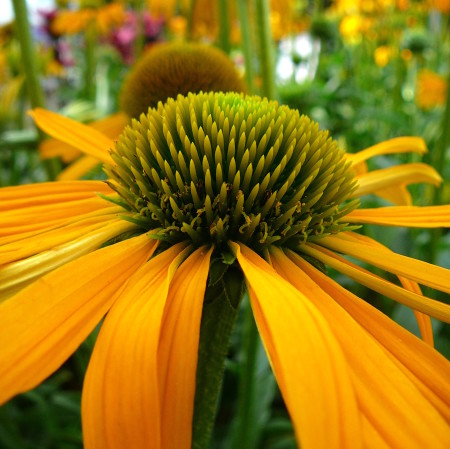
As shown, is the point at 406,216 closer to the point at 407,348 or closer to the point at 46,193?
the point at 407,348

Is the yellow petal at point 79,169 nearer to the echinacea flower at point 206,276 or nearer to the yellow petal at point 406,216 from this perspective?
the echinacea flower at point 206,276

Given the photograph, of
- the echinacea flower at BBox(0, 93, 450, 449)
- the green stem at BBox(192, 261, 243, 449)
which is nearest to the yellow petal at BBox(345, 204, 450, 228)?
the echinacea flower at BBox(0, 93, 450, 449)

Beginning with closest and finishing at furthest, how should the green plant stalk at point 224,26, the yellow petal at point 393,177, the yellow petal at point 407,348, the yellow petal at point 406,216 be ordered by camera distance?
1. the yellow petal at point 407,348
2. the yellow petal at point 406,216
3. the yellow petal at point 393,177
4. the green plant stalk at point 224,26

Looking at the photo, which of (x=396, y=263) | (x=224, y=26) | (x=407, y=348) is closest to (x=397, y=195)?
(x=396, y=263)

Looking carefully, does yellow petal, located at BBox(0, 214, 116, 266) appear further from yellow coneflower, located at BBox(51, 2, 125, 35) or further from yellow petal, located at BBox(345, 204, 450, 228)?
yellow coneflower, located at BBox(51, 2, 125, 35)

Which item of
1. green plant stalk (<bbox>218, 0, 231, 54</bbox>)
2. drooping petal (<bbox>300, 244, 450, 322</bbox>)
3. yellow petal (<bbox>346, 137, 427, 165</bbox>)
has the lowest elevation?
drooping petal (<bbox>300, 244, 450, 322</bbox>)

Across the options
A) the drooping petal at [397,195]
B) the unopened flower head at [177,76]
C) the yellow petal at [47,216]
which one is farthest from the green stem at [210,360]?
the unopened flower head at [177,76]
